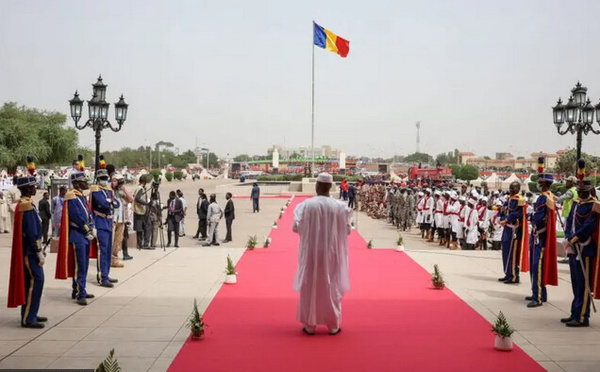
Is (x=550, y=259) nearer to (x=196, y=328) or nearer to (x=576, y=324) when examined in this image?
(x=576, y=324)

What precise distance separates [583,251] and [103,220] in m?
7.17

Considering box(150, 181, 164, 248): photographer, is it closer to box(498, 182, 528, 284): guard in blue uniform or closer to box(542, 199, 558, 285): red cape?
box(498, 182, 528, 284): guard in blue uniform

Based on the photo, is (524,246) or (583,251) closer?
(583,251)

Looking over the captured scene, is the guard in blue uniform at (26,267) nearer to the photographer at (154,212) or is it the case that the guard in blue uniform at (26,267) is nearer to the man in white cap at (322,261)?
the man in white cap at (322,261)

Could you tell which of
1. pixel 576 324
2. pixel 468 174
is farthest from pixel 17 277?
pixel 468 174

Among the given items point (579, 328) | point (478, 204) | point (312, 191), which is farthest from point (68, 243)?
point (312, 191)

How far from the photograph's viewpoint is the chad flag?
43.4 m

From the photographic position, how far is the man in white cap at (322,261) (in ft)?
24.4

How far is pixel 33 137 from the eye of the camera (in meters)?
47.2

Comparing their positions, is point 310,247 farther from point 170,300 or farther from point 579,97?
point 579,97

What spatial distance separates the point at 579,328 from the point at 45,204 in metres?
14.7

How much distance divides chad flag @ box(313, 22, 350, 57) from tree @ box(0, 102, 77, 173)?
2189 centimetres

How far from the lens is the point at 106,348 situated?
6.88 m

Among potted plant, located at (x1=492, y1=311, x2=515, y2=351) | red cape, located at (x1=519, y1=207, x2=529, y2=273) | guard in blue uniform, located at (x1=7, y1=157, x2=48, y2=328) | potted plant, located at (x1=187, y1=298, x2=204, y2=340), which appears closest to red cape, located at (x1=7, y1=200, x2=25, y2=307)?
guard in blue uniform, located at (x1=7, y1=157, x2=48, y2=328)
